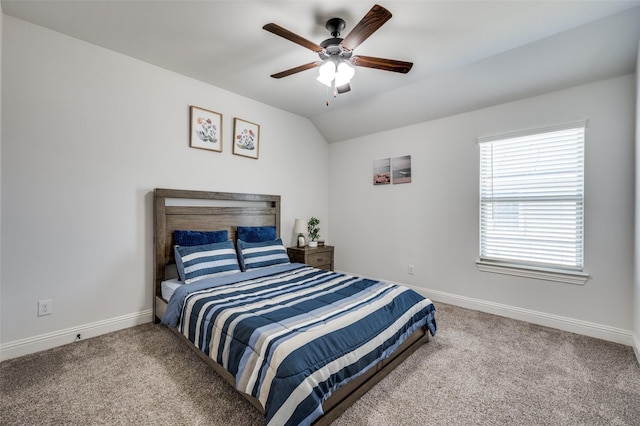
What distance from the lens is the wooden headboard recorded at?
114 inches

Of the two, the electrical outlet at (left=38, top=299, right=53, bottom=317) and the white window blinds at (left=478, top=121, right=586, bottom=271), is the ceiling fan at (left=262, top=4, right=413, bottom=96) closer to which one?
the white window blinds at (left=478, top=121, right=586, bottom=271)

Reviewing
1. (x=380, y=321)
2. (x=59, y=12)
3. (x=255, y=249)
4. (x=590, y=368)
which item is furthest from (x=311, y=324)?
(x=59, y=12)

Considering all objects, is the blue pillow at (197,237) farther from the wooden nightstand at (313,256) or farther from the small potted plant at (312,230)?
the small potted plant at (312,230)

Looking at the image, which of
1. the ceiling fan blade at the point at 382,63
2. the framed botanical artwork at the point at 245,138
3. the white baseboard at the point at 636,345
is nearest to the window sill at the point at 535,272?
the white baseboard at the point at 636,345

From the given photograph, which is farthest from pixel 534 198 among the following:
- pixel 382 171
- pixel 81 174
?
pixel 81 174

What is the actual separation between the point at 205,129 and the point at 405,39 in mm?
2330

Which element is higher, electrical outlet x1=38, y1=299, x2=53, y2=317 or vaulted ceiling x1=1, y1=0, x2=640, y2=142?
vaulted ceiling x1=1, y1=0, x2=640, y2=142

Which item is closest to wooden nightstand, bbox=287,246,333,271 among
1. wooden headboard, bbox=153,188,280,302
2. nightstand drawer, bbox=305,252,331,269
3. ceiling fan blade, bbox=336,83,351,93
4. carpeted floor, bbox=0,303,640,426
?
nightstand drawer, bbox=305,252,331,269

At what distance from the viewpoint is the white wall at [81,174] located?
2.24 m

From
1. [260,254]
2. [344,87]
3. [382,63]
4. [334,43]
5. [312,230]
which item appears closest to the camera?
[334,43]

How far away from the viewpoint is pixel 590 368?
2111 mm

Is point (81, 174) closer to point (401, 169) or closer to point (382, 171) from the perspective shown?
point (382, 171)

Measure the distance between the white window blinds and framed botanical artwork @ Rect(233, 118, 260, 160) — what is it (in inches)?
111

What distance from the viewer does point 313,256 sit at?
4008 millimetres
